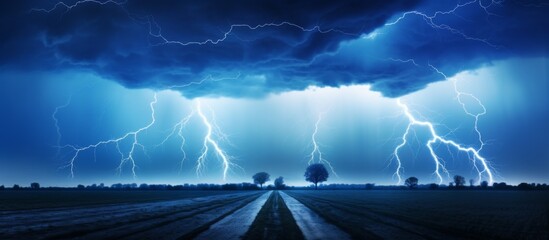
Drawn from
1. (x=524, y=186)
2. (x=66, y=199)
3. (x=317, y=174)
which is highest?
(x=317, y=174)

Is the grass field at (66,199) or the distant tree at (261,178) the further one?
the distant tree at (261,178)

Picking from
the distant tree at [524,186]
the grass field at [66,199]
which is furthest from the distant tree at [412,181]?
the grass field at [66,199]

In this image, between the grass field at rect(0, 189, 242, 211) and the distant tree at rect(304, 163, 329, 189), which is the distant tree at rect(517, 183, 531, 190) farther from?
the grass field at rect(0, 189, 242, 211)

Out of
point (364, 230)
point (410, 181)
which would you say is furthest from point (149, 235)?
point (410, 181)

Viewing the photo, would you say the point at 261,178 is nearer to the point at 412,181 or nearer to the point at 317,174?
the point at 317,174

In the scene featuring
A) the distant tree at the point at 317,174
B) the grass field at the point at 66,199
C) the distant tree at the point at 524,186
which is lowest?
the distant tree at the point at 524,186

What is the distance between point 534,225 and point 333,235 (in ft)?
28.4

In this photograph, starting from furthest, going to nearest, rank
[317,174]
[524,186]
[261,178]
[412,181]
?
[261,178], [412,181], [317,174], [524,186]

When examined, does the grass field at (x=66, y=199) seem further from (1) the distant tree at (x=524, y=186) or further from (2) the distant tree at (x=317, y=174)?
(1) the distant tree at (x=524, y=186)

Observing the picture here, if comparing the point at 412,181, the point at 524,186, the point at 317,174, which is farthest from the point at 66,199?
the point at 412,181

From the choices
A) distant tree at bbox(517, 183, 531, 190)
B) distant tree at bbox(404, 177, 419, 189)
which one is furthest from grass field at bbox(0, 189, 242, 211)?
distant tree at bbox(404, 177, 419, 189)

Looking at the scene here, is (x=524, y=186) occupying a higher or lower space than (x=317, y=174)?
lower

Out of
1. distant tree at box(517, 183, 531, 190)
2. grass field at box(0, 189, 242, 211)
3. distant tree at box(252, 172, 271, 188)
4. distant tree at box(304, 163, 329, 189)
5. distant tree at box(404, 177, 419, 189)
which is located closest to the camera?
grass field at box(0, 189, 242, 211)

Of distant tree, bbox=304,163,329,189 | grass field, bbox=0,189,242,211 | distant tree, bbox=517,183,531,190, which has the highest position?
distant tree, bbox=304,163,329,189
